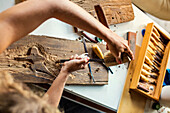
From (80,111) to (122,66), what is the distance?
48cm

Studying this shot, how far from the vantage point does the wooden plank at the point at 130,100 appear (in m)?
1.12

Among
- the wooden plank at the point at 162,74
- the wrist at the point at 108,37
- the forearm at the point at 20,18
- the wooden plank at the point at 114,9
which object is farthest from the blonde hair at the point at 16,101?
the wooden plank at the point at 162,74

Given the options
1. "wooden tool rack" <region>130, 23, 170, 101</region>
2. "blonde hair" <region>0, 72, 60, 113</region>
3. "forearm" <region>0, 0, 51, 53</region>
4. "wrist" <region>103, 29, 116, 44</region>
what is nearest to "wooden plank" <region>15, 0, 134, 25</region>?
"wooden tool rack" <region>130, 23, 170, 101</region>

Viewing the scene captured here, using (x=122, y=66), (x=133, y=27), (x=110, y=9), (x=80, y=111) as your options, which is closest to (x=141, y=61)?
(x=122, y=66)

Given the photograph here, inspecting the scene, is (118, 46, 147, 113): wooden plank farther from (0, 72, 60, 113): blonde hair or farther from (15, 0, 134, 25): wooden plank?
(0, 72, 60, 113): blonde hair

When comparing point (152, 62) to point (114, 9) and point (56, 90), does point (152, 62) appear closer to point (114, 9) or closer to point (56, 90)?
→ point (114, 9)

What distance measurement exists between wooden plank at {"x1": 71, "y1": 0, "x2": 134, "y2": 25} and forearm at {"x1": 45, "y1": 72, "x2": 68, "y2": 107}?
490mm

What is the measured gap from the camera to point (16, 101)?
381 mm

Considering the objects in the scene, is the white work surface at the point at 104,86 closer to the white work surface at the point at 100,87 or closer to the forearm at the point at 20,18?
the white work surface at the point at 100,87

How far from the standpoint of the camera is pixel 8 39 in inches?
21.5

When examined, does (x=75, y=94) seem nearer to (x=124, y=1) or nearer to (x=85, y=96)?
(x=85, y=96)

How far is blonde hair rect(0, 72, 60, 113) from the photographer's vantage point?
37cm

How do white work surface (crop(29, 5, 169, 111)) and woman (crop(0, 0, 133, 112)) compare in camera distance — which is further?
white work surface (crop(29, 5, 169, 111))

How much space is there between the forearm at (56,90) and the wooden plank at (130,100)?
0.49 m
